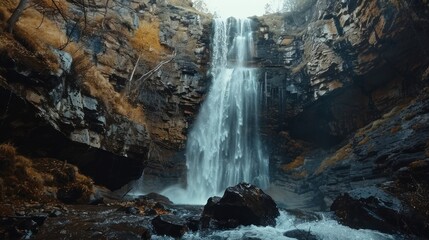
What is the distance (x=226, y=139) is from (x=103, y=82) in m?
10.3

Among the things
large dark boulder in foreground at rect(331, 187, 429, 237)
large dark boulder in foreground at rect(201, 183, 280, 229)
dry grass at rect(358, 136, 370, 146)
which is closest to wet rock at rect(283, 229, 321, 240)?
large dark boulder in foreground at rect(201, 183, 280, 229)

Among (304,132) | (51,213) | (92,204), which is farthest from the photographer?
(304,132)

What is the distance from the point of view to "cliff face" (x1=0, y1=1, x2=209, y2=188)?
30.8 ft

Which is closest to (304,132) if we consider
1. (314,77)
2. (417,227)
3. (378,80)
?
(314,77)

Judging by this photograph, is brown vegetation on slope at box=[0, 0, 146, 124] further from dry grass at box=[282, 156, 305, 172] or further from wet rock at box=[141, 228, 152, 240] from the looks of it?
dry grass at box=[282, 156, 305, 172]

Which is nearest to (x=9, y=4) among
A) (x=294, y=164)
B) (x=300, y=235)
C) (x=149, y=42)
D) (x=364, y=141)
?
(x=149, y=42)

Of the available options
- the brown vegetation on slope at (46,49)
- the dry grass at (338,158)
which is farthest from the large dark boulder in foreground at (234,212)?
the dry grass at (338,158)

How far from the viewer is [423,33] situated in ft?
51.2

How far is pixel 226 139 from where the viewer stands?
22.4 m

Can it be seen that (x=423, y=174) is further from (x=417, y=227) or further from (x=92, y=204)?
(x=92, y=204)

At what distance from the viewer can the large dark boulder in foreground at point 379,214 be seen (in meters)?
8.44

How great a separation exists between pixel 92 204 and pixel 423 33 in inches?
680

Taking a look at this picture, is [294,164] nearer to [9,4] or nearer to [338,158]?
[338,158]

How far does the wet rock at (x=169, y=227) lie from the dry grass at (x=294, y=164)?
15.6m
